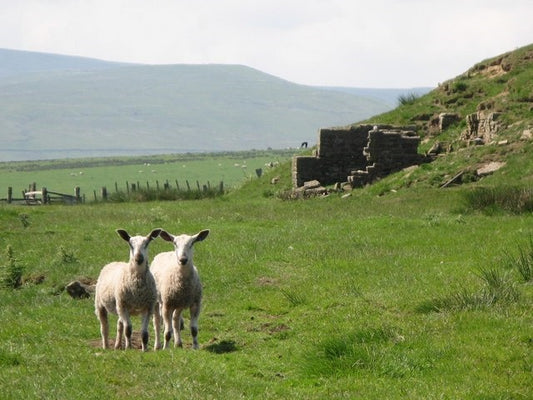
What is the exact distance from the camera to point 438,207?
120ft

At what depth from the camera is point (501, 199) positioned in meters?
33.2

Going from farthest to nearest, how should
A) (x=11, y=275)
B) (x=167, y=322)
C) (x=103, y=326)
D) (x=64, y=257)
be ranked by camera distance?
(x=64, y=257), (x=11, y=275), (x=103, y=326), (x=167, y=322)

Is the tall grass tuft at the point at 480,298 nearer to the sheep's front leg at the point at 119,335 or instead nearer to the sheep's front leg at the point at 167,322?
the sheep's front leg at the point at 167,322

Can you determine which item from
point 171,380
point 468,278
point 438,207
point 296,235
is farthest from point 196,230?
point 171,380

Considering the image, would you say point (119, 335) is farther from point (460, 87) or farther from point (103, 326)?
point (460, 87)

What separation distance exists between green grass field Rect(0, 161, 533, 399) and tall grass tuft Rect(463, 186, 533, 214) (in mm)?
629

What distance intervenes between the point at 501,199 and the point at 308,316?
53.9ft

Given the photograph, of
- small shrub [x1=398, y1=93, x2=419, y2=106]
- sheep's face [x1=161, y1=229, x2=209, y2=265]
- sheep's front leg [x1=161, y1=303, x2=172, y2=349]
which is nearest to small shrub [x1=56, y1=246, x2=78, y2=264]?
sheep's front leg [x1=161, y1=303, x2=172, y2=349]

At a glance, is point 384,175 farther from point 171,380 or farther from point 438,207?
point 171,380

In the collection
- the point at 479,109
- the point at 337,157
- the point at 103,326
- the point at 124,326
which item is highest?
the point at 479,109

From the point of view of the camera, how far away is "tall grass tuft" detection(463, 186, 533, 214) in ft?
106

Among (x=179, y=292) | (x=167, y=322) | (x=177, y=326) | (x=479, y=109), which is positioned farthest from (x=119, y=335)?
(x=479, y=109)

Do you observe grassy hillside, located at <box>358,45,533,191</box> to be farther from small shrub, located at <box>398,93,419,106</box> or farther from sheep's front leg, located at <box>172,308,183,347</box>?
sheep's front leg, located at <box>172,308,183,347</box>

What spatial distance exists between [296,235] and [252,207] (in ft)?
47.4
